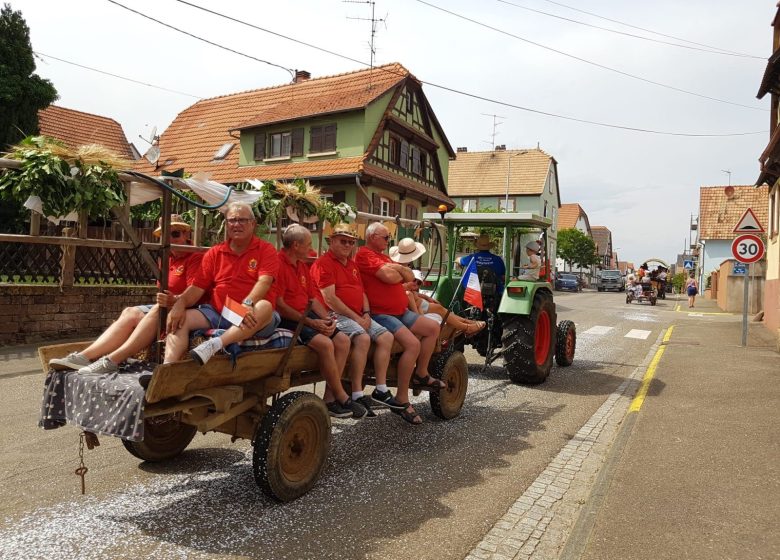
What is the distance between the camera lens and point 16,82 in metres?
15.5

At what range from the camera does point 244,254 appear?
168 inches

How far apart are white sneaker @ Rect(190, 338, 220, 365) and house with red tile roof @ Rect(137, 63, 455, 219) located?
704 inches

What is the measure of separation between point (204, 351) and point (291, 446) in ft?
3.10

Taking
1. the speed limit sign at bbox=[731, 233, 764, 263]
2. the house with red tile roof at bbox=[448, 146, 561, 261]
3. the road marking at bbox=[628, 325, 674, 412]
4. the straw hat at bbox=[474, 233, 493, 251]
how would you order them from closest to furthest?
the road marking at bbox=[628, 325, 674, 412] < the straw hat at bbox=[474, 233, 493, 251] < the speed limit sign at bbox=[731, 233, 764, 263] < the house with red tile roof at bbox=[448, 146, 561, 261]

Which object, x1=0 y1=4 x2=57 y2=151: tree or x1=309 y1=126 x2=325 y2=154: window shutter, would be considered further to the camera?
x1=309 y1=126 x2=325 y2=154: window shutter

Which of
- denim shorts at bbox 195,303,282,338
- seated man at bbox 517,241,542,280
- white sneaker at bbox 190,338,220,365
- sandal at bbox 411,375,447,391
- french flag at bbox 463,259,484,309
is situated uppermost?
seated man at bbox 517,241,542,280

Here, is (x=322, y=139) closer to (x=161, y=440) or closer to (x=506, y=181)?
(x=161, y=440)

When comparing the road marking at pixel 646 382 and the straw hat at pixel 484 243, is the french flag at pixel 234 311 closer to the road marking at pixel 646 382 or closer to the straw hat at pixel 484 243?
the road marking at pixel 646 382

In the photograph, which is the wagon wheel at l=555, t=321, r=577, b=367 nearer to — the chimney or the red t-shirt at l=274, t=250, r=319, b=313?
the red t-shirt at l=274, t=250, r=319, b=313

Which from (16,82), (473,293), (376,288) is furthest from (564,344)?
(16,82)

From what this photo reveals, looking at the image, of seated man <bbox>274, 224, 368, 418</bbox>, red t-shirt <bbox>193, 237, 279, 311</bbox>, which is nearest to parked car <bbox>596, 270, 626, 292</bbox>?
seated man <bbox>274, 224, 368, 418</bbox>

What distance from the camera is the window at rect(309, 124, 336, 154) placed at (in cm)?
2431

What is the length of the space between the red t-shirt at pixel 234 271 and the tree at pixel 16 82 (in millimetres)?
14222

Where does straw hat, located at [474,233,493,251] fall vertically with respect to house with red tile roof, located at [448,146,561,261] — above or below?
below
